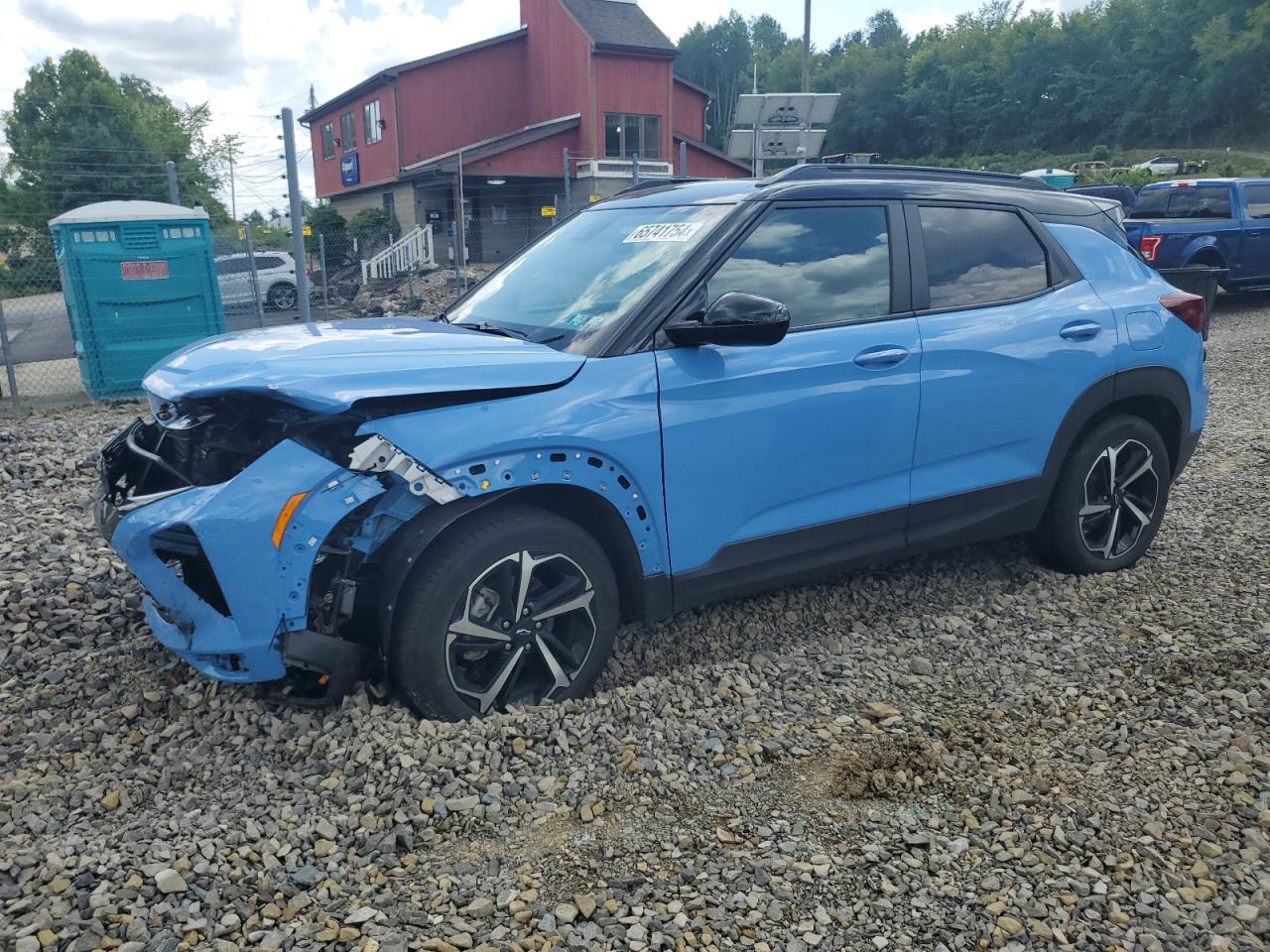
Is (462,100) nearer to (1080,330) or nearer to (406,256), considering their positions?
(406,256)

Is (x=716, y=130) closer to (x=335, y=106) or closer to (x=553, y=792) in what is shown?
(x=335, y=106)

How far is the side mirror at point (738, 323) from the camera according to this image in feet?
10.7

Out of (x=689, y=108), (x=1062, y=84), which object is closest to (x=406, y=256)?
(x=689, y=108)

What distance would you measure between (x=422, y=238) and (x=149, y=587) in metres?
28.6

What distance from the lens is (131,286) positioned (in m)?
10.0

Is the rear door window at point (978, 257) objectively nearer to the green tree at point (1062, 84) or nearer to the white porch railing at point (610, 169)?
the white porch railing at point (610, 169)

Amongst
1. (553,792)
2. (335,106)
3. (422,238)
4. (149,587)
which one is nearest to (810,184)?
(553,792)

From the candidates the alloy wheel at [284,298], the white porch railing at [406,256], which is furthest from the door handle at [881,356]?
the white porch railing at [406,256]

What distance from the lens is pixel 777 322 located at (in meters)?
3.29

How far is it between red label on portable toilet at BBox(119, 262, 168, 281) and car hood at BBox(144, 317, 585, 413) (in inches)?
295

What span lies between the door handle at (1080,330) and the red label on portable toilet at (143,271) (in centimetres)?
900

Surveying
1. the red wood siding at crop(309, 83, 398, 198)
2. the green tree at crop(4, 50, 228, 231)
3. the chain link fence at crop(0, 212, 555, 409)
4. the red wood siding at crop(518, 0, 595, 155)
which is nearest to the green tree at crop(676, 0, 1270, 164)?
the red wood siding at crop(518, 0, 595, 155)

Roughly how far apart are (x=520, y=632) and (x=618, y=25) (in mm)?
33142

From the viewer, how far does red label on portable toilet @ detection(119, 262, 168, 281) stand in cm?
998
